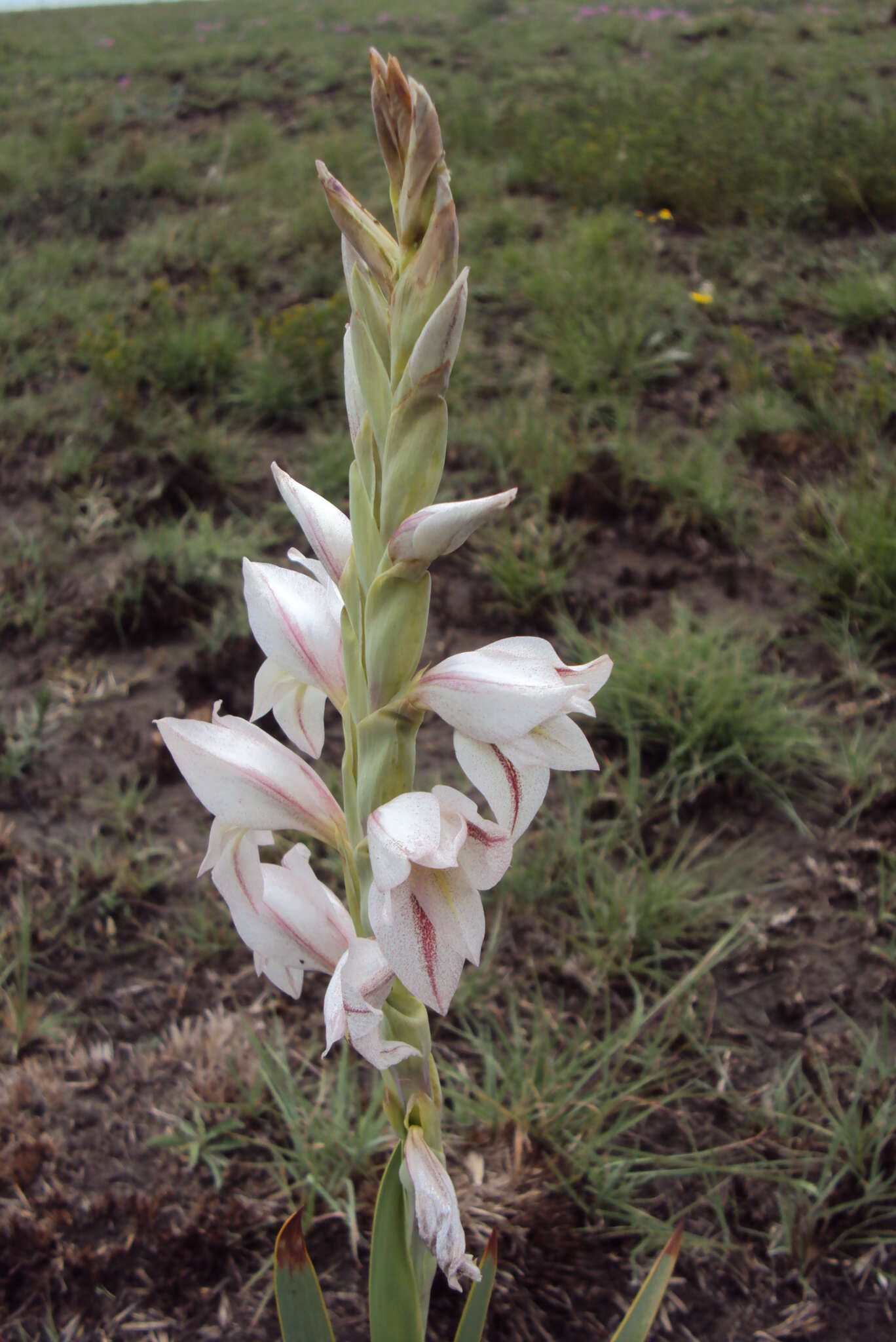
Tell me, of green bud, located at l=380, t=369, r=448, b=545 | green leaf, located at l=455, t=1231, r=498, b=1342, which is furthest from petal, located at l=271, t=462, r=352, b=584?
green leaf, located at l=455, t=1231, r=498, b=1342

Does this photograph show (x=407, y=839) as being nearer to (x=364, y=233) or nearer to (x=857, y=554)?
(x=364, y=233)

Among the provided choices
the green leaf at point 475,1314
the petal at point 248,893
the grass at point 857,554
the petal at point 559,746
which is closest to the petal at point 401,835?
the petal at point 559,746

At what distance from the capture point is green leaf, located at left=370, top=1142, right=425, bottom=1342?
1.03m

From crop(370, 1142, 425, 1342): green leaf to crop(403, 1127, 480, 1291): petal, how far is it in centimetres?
8

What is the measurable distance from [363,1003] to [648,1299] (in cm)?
66

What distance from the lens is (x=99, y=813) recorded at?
2.61m

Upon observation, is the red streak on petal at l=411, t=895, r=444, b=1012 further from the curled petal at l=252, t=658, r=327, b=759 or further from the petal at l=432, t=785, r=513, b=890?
the curled petal at l=252, t=658, r=327, b=759

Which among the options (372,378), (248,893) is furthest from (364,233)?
(248,893)

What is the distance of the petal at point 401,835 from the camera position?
791 mm

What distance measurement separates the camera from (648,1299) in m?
1.19

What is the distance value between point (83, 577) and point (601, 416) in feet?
6.91

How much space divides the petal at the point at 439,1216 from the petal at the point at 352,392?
687 mm

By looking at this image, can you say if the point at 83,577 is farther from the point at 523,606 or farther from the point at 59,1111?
the point at 59,1111

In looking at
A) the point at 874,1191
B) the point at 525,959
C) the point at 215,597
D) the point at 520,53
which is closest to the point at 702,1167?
the point at 874,1191
